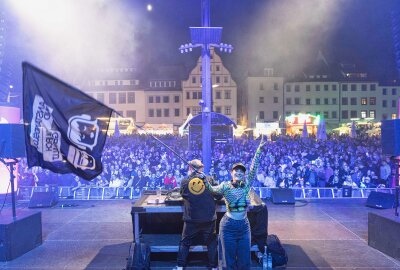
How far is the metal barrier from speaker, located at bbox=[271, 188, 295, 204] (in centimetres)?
72

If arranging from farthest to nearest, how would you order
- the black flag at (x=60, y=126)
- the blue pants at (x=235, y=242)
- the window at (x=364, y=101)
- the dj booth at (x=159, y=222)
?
the window at (x=364, y=101)
the dj booth at (x=159, y=222)
the black flag at (x=60, y=126)
the blue pants at (x=235, y=242)

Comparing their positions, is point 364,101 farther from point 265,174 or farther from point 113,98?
point 265,174

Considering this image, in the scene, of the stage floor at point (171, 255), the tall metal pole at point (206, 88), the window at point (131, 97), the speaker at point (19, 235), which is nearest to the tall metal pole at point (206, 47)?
the tall metal pole at point (206, 88)

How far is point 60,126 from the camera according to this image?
5699mm

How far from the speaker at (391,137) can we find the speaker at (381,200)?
157 inches

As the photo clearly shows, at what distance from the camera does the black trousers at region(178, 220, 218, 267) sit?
6.21 meters

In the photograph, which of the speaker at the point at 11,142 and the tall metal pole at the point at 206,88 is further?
the tall metal pole at the point at 206,88

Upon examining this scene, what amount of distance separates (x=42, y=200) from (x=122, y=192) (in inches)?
117

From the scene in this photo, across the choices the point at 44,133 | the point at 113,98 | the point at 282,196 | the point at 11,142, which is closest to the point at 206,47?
the point at 282,196

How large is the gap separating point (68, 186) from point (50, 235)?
550 cm

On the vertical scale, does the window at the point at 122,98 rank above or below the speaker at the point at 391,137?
above

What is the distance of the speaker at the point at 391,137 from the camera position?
804 cm

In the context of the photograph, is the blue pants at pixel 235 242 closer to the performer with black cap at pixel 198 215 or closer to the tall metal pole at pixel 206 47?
the performer with black cap at pixel 198 215

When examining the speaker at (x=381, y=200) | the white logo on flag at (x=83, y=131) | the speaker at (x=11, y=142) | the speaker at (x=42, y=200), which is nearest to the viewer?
the white logo on flag at (x=83, y=131)
